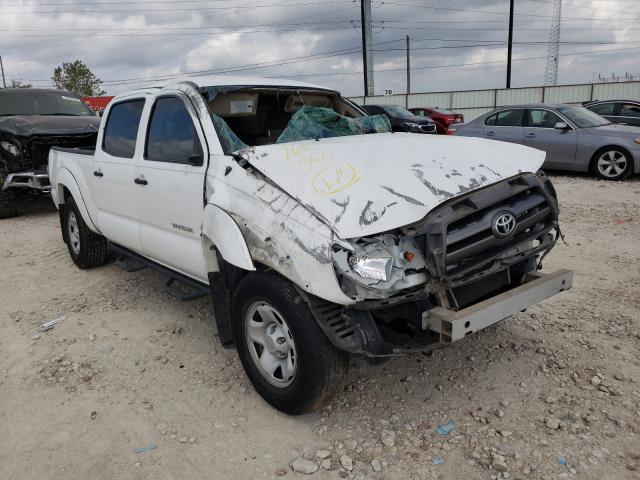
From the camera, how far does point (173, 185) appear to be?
12.2 feet

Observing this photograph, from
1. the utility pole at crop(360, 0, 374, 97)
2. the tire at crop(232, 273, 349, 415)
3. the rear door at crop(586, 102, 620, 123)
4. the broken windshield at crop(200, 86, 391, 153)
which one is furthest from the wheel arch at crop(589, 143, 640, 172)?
the utility pole at crop(360, 0, 374, 97)

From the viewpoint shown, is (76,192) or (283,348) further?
(76,192)

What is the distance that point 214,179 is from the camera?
3.29 meters

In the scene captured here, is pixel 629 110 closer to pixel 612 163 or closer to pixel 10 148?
pixel 612 163

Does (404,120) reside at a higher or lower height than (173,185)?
lower

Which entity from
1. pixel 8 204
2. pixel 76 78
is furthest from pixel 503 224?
pixel 76 78

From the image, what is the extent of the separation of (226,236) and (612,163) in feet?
30.5

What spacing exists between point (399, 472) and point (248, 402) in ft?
3.55

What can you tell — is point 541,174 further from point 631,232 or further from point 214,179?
point 631,232

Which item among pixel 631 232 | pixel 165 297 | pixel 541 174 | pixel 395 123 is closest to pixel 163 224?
pixel 165 297

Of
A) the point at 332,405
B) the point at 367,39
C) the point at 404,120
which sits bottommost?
the point at 332,405

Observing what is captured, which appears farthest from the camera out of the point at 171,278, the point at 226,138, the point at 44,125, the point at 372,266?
the point at 44,125

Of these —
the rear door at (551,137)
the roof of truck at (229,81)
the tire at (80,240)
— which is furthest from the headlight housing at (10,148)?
the rear door at (551,137)

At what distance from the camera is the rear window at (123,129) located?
435cm
